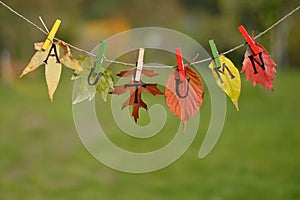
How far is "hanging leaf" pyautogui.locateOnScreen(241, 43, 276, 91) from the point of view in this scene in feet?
3.70

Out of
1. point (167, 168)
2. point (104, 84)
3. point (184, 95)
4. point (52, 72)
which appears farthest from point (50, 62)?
point (167, 168)

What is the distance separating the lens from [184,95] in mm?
1099

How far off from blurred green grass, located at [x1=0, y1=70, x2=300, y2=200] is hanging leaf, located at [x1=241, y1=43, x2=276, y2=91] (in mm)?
2653

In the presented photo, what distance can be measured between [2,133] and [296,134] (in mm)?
3771

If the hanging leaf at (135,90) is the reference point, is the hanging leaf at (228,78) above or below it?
below

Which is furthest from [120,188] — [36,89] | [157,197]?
[36,89]

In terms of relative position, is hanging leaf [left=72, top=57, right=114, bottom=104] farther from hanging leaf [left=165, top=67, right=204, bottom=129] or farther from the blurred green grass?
the blurred green grass

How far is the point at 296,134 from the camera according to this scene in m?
5.52

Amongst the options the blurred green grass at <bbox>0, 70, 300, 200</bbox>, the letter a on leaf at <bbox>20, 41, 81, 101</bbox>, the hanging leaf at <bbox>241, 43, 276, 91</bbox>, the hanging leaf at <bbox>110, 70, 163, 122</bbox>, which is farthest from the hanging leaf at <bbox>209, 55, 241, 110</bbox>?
the blurred green grass at <bbox>0, 70, 300, 200</bbox>

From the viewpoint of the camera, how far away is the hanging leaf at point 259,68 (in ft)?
3.70

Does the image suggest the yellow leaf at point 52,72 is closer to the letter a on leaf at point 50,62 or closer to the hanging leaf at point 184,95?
the letter a on leaf at point 50,62

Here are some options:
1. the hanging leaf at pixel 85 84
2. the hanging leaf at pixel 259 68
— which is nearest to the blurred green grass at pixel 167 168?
the hanging leaf at pixel 259 68

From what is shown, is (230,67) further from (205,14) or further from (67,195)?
(205,14)

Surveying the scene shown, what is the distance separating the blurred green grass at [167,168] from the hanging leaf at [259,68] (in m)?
2.65
